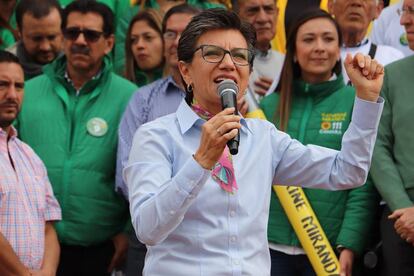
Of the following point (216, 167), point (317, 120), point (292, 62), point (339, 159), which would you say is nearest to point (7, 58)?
point (292, 62)

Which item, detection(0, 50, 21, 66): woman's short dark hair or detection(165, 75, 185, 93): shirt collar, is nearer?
detection(0, 50, 21, 66): woman's short dark hair

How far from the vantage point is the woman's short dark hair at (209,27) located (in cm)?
380

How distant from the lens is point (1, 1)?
8227 millimetres

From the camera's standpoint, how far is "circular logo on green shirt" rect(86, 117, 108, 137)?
20.6ft

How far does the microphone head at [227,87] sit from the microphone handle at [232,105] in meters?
0.04

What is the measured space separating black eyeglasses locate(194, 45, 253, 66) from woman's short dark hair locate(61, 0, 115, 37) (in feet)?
10.2

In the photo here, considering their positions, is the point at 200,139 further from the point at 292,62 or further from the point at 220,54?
the point at 292,62

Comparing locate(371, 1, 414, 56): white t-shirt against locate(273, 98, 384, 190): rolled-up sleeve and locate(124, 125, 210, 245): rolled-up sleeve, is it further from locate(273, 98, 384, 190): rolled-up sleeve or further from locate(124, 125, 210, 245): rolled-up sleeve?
locate(124, 125, 210, 245): rolled-up sleeve

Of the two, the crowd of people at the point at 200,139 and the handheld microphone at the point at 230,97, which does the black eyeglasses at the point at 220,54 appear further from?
the handheld microphone at the point at 230,97

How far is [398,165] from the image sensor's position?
218 inches

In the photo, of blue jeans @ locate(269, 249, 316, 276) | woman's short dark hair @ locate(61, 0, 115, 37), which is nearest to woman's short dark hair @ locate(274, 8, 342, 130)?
blue jeans @ locate(269, 249, 316, 276)

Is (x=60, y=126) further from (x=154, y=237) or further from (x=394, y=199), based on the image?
(x=154, y=237)

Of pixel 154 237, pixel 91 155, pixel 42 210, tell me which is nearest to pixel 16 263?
pixel 42 210

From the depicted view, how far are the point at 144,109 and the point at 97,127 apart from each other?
0.46 meters
